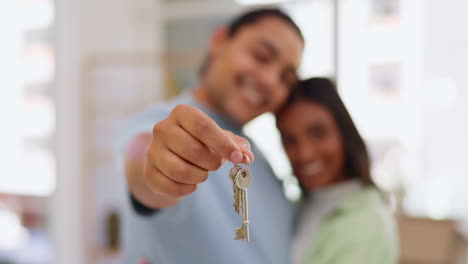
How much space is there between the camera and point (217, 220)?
22 cm

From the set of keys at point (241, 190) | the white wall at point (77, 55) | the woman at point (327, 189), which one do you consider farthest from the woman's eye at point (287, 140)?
Result: the white wall at point (77, 55)

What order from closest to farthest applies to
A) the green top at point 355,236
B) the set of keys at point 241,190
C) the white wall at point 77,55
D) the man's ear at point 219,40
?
1. the set of keys at point 241,190
2. the green top at point 355,236
3. the man's ear at point 219,40
4. the white wall at point 77,55

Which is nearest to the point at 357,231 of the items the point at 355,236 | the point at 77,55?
the point at 355,236

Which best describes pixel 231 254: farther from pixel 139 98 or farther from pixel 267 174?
pixel 139 98

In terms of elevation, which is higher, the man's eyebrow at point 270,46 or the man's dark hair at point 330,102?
the man's eyebrow at point 270,46

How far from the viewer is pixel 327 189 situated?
0.32m

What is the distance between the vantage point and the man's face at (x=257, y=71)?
29 cm

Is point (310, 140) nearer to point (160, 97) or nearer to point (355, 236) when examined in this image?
point (355, 236)

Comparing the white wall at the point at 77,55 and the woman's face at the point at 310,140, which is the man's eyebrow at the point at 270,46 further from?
the white wall at the point at 77,55

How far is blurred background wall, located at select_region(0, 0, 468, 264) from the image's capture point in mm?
401

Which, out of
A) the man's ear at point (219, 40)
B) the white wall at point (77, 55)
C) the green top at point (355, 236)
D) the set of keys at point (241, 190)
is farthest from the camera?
the white wall at point (77, 55)

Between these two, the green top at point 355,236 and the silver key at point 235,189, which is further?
the green top at point 355,236

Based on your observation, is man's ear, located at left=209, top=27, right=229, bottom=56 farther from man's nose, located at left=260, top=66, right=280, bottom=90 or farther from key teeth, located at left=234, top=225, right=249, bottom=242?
key teeth, located at left=234, top=225, right=249, bottom=242

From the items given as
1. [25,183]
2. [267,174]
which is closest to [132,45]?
[25,183]
